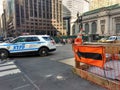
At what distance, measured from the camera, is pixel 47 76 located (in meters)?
7.51

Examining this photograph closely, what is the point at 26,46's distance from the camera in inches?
552

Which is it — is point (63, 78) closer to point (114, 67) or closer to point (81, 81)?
point (81, 81)

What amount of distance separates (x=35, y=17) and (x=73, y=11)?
2805 centimetres

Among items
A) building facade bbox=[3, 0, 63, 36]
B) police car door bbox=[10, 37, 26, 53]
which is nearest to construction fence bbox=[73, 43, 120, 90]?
police car door bbox=[10, 37, 26, 53]

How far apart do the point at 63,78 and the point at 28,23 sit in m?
118

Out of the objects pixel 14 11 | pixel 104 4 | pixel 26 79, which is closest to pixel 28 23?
pixel 14 11

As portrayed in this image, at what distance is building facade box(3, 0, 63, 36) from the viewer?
4542 inches

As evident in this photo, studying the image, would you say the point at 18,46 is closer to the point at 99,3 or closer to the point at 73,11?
the point at 99,3

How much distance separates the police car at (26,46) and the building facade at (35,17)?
3792 inches

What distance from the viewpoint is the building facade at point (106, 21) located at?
71.6 metres

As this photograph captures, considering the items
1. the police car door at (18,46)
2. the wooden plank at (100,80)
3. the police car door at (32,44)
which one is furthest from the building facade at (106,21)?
the wooden plank at (100,80)

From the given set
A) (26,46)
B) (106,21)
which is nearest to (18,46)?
(26,46)

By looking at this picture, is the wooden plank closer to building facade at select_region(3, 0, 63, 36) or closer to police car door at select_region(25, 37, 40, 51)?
police car door at select_region(25, 37, 40, 51)

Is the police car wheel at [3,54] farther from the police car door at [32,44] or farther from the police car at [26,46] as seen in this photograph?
the police car door at [32,44]
